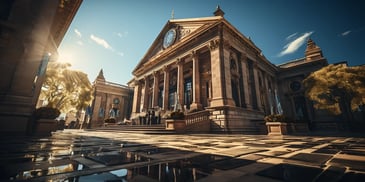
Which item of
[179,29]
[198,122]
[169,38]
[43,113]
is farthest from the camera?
[169,38]

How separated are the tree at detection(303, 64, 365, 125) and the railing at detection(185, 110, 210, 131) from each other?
1523cm

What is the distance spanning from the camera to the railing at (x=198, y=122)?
38.0ft

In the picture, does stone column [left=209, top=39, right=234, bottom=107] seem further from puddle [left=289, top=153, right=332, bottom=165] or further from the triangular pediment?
puddle [left=289, top=153, right=332, bottom=165]

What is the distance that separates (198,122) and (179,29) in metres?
A: 14.3

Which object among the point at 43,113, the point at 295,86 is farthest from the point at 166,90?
the point at 295,86

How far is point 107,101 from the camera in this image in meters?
33.2

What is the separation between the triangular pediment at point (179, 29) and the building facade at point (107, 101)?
11.2 metres

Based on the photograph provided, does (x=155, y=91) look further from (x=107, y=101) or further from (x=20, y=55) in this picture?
A: (x=107, y=101)

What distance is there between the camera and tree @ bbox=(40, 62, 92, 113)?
19.7 metres

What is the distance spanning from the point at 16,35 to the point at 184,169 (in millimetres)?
9043

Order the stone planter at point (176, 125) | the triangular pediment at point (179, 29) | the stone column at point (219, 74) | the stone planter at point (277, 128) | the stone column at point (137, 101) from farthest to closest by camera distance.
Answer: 1. the stone column at point (137, 101)
2. the triangular pediment at point (179, 29)
3. the stone column at point (219, 74)
4. the stone planter at point (176, 125)
5. the stone planter at point (277, 128)

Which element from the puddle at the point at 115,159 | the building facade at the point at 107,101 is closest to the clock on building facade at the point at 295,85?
the puddle at the point at 115,159

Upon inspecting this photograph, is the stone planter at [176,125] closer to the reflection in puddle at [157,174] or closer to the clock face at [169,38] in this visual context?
the reflection in puddle at [157,174]

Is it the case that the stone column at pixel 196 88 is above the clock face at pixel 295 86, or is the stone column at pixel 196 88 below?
below
